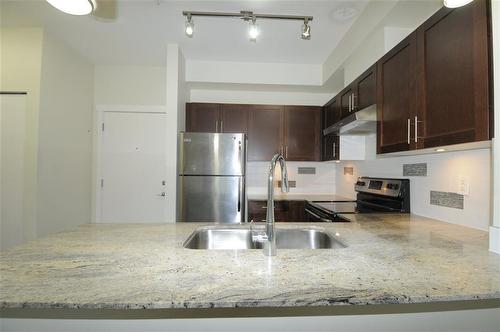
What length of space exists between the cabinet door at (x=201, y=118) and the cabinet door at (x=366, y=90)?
1.71 metres

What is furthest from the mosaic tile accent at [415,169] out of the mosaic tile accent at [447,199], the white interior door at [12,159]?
the white interior door at [12,159]

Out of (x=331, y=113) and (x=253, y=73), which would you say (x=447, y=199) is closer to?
(x=331, y=113)

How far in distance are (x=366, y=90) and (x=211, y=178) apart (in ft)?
5.48

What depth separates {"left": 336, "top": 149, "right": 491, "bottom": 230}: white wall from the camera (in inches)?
55.2

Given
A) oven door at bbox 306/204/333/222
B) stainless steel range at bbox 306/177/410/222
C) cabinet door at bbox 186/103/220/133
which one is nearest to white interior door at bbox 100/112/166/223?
cabinet door at bbox 186/103/220/133

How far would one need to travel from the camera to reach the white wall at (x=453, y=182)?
140 centimetres

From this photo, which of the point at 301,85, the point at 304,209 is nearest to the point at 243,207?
the point at 304,209

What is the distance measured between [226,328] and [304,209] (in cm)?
222

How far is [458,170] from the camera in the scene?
156 centimetres

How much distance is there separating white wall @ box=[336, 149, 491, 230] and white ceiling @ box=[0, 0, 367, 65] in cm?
134

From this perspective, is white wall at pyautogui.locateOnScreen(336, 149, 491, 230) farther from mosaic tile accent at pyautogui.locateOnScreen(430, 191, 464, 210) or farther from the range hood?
the range hood

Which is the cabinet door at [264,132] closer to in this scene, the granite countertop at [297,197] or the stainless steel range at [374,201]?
the granite countertop at [297,197]

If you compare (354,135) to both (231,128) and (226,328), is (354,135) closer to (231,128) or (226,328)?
(231,128)

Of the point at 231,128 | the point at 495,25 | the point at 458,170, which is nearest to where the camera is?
the point at 495,25
